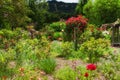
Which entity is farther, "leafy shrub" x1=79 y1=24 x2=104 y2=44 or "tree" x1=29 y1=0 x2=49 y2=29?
"tree" x1=29 y1=0 x2=49 y2=29

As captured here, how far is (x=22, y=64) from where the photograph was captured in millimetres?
12266

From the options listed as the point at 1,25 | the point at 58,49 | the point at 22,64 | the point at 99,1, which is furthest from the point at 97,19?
the point at 22,64

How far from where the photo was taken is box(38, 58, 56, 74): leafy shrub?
1224 centimetres

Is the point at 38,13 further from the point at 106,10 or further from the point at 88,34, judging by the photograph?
the point at 88,34

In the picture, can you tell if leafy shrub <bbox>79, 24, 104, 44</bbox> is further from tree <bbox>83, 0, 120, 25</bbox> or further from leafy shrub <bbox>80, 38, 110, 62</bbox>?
tree <bbox>83, 0, 120, 25</bbox>

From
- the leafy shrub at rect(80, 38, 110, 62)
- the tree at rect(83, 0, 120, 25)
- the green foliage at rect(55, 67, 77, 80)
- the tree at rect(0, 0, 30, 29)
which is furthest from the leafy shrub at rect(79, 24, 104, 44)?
the tree at rect(83, 0, 120, 25)

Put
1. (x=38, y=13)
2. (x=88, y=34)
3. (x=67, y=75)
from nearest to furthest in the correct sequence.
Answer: (x=67, y=75)
(x=88, y=34)
(x=38, y=13)

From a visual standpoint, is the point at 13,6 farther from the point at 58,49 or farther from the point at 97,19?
the point at 97,19

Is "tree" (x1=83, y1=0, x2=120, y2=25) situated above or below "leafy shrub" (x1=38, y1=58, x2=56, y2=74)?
below

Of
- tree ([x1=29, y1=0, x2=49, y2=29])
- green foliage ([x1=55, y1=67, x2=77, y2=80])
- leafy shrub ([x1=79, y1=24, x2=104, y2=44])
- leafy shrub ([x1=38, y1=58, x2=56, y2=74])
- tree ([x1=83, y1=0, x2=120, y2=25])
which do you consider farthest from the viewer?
tree ([x1=29, y1=0, x2=49, y2=29])

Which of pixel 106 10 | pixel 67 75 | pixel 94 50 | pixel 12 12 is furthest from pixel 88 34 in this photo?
pixel 106 10

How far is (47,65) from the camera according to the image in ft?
40.7

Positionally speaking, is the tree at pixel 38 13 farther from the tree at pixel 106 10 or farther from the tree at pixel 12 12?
the tree at pixel 12 12

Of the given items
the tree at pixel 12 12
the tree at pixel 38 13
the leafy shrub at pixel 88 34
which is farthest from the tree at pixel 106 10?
the leafy shrub at pixel 88 34
